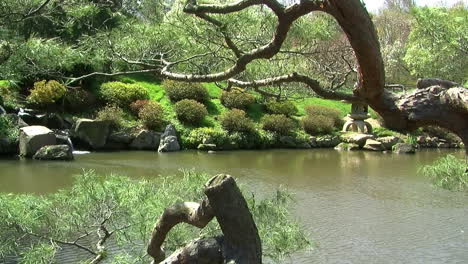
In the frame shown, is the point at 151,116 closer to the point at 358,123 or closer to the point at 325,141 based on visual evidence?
the point at 325,141

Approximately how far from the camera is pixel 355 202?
10.2 metres

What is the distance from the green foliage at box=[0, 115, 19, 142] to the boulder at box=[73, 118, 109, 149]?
1.94 metres

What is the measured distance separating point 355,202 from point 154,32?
668 centimetres

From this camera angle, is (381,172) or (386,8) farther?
(386,8)

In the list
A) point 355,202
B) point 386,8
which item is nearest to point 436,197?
point 355,202

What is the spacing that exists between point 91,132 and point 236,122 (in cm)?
485

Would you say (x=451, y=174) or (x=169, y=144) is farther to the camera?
(x=169, y=144)

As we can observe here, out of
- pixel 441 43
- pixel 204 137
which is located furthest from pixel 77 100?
pixel 441 43

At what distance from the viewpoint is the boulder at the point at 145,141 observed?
17.5 m

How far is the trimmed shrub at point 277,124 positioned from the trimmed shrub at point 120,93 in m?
4.55

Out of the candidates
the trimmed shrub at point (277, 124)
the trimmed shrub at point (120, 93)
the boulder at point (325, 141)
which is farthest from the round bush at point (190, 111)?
the boulder at point (325, 141)

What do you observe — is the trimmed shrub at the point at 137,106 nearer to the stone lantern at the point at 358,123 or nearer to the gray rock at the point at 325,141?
the gray rock at the point at 325,141

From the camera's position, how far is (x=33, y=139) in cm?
1440

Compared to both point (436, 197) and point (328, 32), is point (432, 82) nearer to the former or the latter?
point (328, 32)
